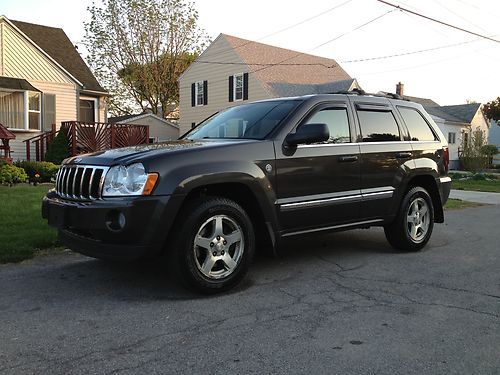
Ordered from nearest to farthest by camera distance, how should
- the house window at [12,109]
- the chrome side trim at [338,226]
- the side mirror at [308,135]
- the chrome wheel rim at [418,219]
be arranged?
1. the side mirror at [308,135]
2. the chrome side trim at [338,226]
3. the chrome wheel rim at [418,219]
4. the house window at [12,109]

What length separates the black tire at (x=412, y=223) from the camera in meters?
6.05

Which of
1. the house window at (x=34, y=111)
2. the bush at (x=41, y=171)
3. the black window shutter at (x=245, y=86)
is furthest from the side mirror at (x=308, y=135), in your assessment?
the black window shutter at (x=245, y=86)

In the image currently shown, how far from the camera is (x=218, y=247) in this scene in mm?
4375

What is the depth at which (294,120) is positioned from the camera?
16.5 ft

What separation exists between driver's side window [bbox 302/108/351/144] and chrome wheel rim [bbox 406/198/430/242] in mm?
1401

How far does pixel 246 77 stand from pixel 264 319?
24217 mm

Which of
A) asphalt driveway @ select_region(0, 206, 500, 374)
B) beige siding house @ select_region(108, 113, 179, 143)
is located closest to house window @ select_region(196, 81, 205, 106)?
beige siding house @ select_region(108, 113, 179, 143)

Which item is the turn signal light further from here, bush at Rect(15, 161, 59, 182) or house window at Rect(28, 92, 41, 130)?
house window at Rect(28, 92, 41, 130)

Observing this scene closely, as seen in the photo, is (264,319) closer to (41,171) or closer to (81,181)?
(81,181)

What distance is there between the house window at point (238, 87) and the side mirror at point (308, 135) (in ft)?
75.5

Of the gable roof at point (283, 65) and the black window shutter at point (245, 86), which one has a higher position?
the gable roof at point (283, 65)

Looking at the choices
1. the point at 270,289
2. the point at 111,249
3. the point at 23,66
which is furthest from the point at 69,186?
the point at 23,66

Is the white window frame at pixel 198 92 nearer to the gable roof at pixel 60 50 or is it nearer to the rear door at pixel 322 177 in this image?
the gable roof at pixel 60 50

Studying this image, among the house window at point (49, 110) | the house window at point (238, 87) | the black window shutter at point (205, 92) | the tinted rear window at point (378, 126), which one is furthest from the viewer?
the black window shutter at point (205, 92)
